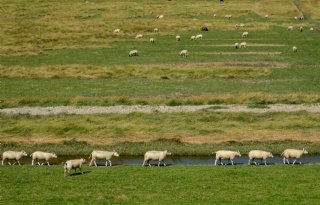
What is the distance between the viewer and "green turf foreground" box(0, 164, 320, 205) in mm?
29875

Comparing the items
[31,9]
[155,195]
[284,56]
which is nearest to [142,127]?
[155,195]

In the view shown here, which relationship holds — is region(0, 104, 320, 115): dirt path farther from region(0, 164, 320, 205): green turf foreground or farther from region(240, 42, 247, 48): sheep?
region(240, 42, 247, 48): sheep

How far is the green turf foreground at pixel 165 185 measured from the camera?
29.9 meters

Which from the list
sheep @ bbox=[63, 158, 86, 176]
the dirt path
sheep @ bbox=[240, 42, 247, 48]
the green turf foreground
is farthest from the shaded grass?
sheep @ bbox=[240, 42, 247, 48]

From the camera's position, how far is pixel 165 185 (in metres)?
32.5

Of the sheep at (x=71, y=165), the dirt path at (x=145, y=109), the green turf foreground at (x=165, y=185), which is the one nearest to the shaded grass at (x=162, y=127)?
the dirt path at (x=145, y=109)

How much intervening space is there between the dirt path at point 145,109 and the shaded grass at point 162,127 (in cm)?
146

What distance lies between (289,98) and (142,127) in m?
16.8

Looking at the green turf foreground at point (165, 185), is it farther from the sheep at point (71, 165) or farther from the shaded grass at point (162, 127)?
the shaded grass at point (162, 127)

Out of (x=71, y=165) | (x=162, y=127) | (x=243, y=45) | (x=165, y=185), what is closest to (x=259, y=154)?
(x=165, y=185)

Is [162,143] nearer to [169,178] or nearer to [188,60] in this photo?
[169,178]

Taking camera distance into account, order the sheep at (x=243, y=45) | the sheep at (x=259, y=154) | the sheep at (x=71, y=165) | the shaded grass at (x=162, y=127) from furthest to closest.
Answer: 1. the sheep at (x=243, y=45)
2. the shaded grass at (x=162, y=127)
3. the sheep at (x=259, y=154)
4. the sheep at (x=71, y=165)

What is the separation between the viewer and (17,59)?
84.4 m

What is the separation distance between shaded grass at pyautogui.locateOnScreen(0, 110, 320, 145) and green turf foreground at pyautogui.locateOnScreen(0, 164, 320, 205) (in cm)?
1094
